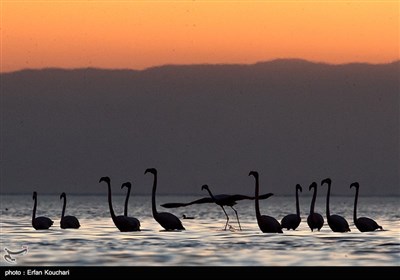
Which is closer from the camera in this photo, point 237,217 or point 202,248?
point 202,248

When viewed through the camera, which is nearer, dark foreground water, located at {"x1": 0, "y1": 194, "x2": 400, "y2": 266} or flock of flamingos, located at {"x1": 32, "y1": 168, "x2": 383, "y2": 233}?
dark foreground water, located at {"x1": 0, "y1": 194, "x2": 400, "y2": 266}

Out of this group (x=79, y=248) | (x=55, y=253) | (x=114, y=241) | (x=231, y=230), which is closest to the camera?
(x=55, y=253)

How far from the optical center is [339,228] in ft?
135

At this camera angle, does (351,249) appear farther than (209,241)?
No

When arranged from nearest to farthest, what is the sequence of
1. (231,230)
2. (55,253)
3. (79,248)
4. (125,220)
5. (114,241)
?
1. (55,253)
2. (79,248)
3. (114,241)
4. (125,220)
5. (231,230)

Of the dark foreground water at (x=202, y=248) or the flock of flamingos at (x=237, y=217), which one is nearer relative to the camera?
the dark foreground water at (x=202, y=248)

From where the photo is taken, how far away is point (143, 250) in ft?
105
